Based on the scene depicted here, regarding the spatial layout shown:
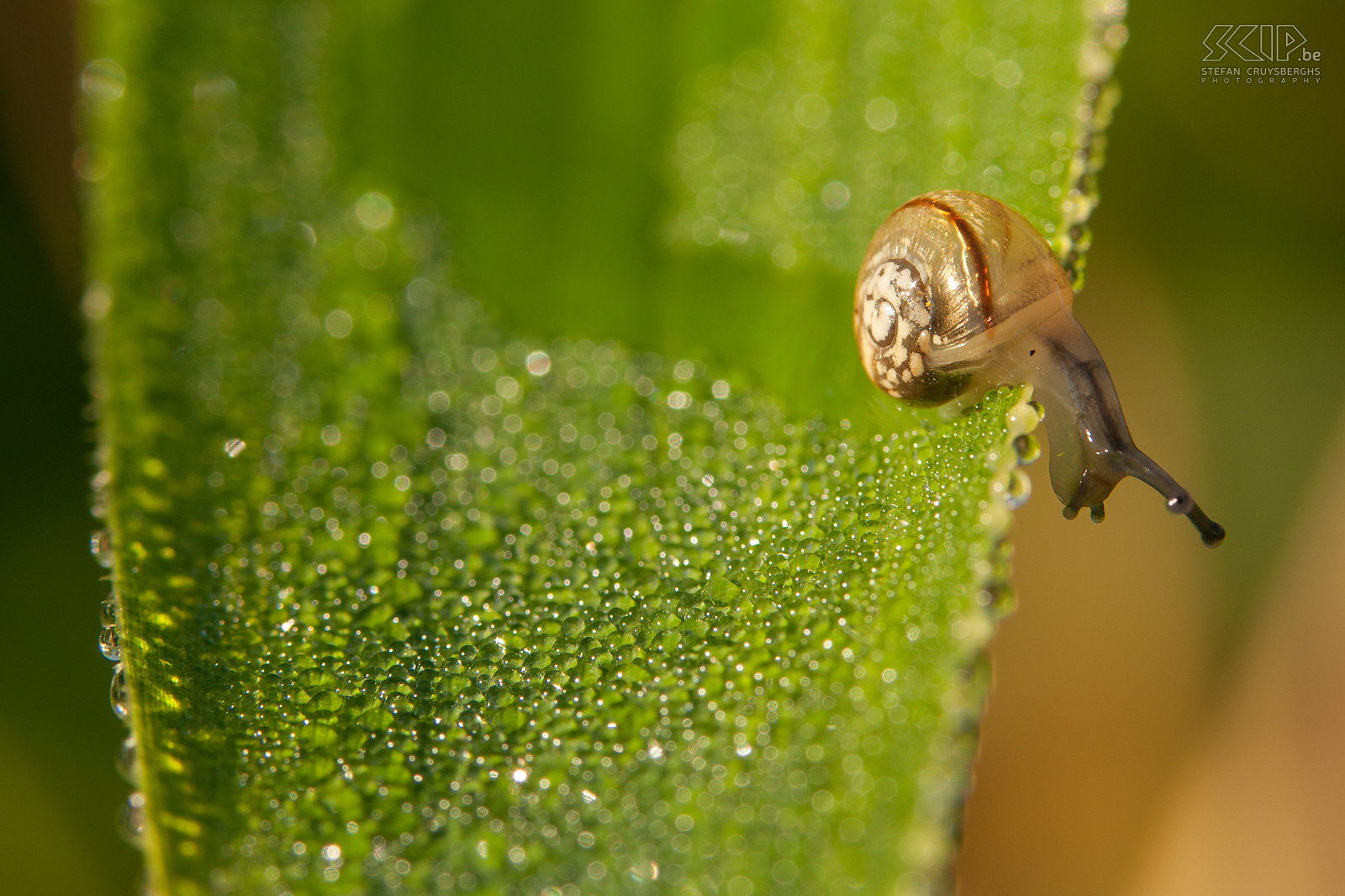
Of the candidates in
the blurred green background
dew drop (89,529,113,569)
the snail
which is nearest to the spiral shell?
the snail

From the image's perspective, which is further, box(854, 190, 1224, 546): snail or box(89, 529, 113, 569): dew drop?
box(854, 190, 1224, 546): snail

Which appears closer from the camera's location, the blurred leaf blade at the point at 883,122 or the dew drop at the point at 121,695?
the dew drop at the point at 121,695

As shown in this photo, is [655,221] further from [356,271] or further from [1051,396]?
[1051,396]

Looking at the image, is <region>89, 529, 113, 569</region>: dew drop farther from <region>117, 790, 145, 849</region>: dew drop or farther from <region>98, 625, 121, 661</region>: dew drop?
<region>117, 790, 145, 849</region>: dew drop

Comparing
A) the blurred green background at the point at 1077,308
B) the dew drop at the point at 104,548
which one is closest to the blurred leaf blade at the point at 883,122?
the blurred green background at the point at 1077,308

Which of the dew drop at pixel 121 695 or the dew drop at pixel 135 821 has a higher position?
the dew drop at pixel 121 695

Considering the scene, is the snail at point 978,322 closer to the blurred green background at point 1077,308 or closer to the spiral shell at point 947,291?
the spiral shell at point 947,291

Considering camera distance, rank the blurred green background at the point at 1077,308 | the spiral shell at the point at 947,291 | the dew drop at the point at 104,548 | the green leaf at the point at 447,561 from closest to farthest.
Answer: the green leaf at the point at 447,561
the dew drop at the point at 104,548
the spiral shell at the point at 947,291
the blurred green background at the point at 1077,308

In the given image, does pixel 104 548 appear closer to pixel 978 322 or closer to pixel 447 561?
pixel 447 561
